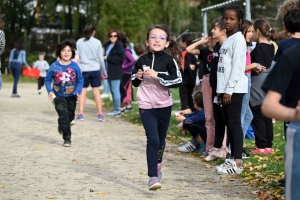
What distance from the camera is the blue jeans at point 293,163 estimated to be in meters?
3.89

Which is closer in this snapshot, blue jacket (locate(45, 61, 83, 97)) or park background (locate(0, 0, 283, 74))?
blue jacket (locate(45, 61, 83, 97))

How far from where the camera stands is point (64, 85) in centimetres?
1132

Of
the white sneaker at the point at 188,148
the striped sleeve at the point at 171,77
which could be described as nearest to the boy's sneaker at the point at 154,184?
the striped sleeve at the point at 171,77

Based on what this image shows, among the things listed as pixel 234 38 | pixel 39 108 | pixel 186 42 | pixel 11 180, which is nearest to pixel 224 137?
pixel 234 38

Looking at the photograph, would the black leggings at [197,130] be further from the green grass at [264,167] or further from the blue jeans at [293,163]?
the blue jeans at [293,163]

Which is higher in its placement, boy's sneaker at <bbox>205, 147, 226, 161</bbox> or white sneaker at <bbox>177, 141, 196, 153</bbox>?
boy's sneaker at <bbox>205, 147, 226, 161</bbox>

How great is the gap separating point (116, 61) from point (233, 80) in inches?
334

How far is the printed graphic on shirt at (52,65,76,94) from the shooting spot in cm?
1129

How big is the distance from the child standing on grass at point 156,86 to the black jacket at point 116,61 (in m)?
8.76

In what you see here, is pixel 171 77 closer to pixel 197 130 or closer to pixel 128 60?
pixel 197 130

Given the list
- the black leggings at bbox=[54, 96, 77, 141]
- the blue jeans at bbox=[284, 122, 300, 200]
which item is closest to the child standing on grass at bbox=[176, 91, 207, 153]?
the black leggings at bbox=[54, 96, 77, 141]

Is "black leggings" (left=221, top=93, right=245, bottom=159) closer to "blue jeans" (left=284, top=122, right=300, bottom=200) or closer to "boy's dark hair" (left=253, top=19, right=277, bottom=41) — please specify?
"boy's dark hair" (left=253, top=19, right=277, bottom=41)

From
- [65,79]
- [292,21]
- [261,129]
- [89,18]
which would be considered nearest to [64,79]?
[65,79]

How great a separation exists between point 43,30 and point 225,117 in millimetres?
41427
